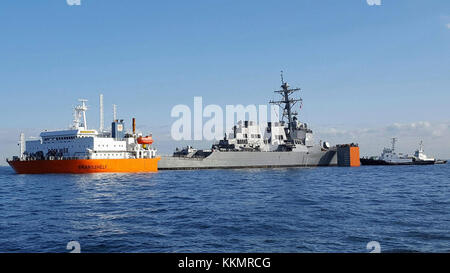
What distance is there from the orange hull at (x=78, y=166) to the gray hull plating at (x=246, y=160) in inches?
478

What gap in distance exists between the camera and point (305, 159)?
8312 centimetres

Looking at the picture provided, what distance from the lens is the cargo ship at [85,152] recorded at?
166 ft

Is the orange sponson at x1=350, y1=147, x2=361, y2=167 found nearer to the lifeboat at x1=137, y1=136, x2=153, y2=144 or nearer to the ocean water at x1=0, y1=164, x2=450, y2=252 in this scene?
the lifeboat at x1=137, y1=136, x2=153, y2=144

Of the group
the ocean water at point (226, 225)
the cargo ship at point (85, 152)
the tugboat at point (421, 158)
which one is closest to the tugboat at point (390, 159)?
the tugboat at point (421, 158)

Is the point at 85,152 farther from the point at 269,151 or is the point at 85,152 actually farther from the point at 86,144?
the point at 269,151

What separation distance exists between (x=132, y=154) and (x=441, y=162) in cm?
10389

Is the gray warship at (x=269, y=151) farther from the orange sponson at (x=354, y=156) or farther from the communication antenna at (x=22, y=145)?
the communication antenna at (x=22, y=145)

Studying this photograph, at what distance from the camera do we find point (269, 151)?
3135 inches

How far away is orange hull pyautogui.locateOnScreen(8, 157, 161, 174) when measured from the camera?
1971 inches

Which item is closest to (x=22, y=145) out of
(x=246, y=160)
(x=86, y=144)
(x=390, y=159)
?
(x=86, y=144)

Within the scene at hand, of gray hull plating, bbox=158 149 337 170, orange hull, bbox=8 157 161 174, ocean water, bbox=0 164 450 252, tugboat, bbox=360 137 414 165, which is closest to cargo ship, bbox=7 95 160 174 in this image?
orange hull, bbox=8 157 161 174
